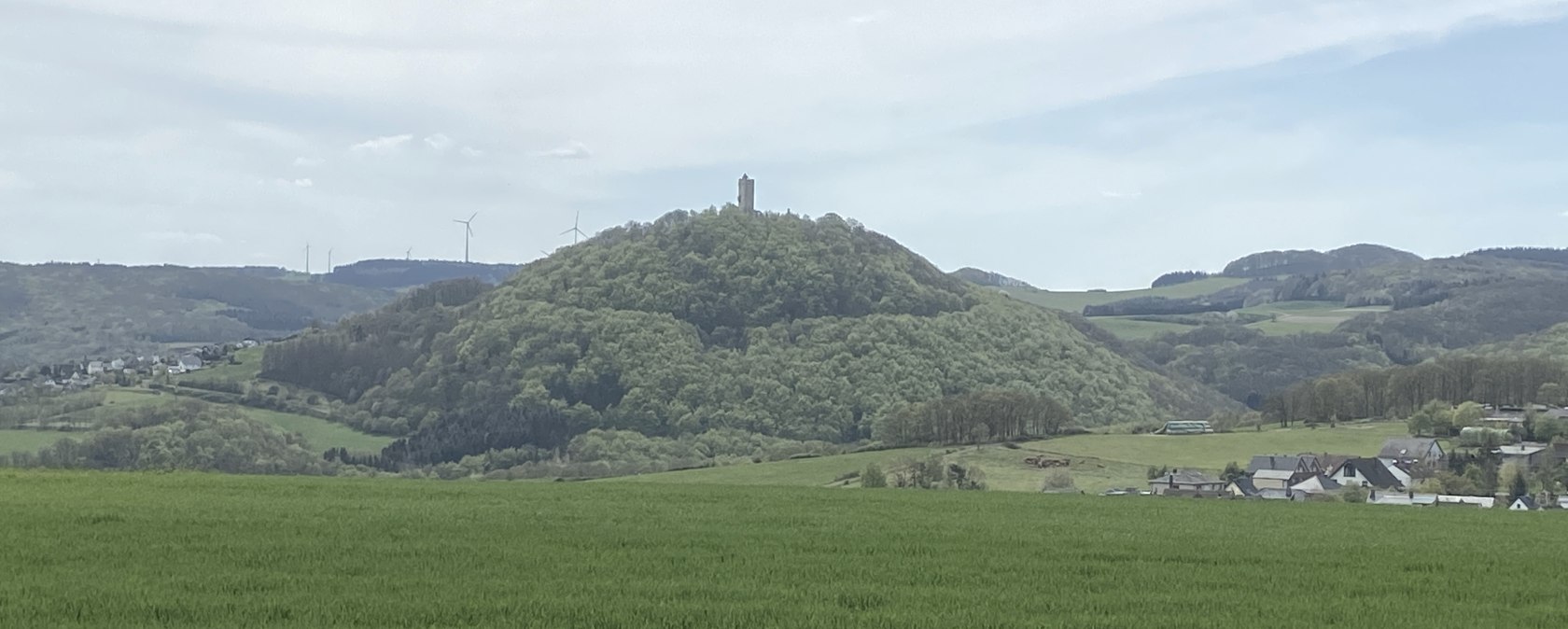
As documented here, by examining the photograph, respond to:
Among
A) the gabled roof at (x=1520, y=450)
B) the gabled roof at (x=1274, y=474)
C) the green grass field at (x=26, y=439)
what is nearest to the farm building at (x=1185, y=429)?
the gabled roof at (x=1274, y=474)

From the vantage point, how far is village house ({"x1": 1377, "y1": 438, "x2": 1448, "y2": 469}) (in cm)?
9256

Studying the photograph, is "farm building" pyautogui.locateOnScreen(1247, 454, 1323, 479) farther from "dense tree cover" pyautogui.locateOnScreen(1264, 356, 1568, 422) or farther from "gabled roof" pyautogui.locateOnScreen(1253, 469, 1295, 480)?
"dense tree cover" pyautogui.locateOnScreen(1264, 356, 1568, 422)

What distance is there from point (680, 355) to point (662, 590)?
16878cm

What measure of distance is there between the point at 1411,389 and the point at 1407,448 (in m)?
32.0

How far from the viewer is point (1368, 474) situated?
88.2m

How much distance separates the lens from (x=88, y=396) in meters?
168

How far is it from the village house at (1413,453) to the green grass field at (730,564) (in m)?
62.4

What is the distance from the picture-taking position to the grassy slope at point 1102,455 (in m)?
90.1

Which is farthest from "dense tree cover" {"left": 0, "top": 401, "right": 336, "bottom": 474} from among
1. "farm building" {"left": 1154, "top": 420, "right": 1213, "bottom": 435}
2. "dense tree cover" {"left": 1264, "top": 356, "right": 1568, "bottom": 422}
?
"dense tree cover" {"left": 1264, "top": 356, "right": 1568, "bottom": 422}

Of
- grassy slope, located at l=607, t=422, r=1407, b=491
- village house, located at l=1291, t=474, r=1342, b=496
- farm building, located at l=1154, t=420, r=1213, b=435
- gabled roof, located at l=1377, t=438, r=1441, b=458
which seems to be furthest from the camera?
farm building, located at l=1154, t=420, r=1213, b=435

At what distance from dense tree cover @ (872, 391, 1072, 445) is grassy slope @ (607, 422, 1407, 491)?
423cm

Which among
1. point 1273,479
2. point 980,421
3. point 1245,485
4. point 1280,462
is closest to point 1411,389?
point 1280,462

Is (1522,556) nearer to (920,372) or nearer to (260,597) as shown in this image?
(260,597)

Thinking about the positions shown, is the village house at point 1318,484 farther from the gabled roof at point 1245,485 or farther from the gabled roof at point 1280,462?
the gabled roof at point 1280,462
